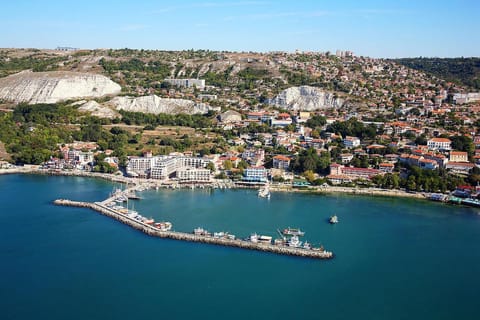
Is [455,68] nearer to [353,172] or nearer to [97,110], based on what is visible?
[353,172]

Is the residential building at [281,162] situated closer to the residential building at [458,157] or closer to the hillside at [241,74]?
the residential building at [458,157]

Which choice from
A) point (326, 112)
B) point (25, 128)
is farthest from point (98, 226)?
point (326, 112)

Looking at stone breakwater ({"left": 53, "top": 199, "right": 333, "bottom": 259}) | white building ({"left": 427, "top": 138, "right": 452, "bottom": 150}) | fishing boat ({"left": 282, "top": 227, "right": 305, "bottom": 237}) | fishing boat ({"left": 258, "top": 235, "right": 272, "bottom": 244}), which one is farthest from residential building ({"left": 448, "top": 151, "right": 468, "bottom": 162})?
fishing boat ({"left": 258, "top": 235, "right": 272, "bottom": 244})

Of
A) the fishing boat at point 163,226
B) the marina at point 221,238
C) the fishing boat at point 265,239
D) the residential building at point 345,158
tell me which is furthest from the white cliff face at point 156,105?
the fishing boat at point 265,239

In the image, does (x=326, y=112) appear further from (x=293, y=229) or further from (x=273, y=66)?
(x=293, y=229)

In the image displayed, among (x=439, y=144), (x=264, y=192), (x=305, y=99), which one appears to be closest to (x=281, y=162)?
(x=264, y=192)

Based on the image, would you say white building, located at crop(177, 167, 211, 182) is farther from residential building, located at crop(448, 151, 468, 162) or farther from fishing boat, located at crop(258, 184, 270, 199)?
residential building, located at crop(448, 151, 468, 162)
